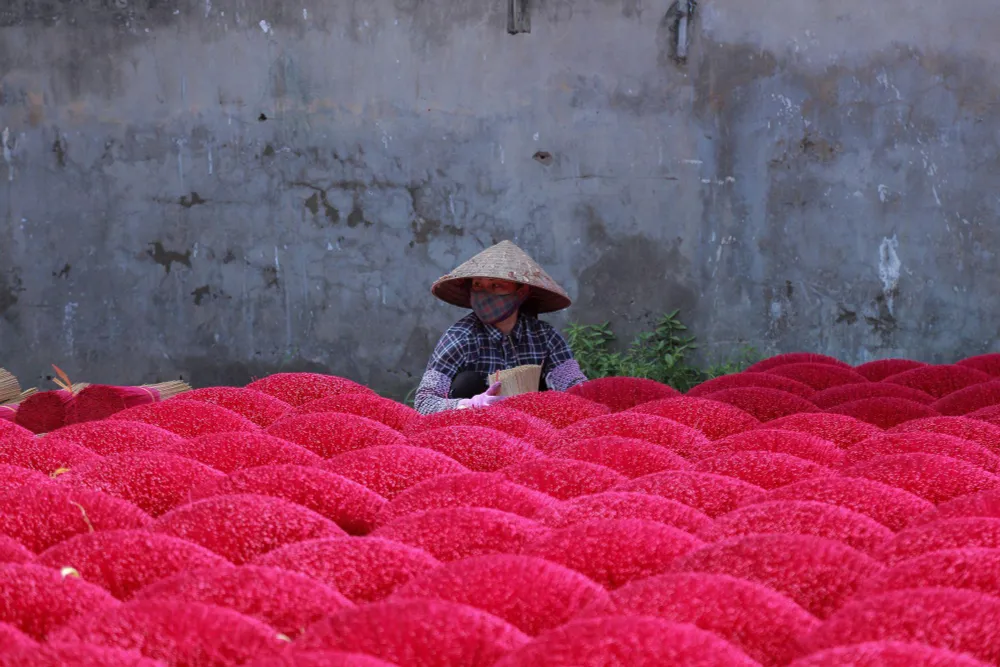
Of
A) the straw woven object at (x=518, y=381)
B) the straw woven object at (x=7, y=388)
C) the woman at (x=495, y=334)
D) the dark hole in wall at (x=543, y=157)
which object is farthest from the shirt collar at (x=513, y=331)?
the straw woven object at (x=7, y=388)

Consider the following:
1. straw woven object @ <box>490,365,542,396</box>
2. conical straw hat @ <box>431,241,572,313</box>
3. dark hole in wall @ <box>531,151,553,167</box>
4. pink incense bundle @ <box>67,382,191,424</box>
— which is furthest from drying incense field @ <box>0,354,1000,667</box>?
dark hole in wall @ <box>531,151,553,167</box>

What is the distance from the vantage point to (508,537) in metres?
0.76

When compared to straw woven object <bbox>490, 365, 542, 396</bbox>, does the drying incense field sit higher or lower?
higher

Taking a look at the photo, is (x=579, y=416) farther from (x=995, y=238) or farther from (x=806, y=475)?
(x=995, y=238)

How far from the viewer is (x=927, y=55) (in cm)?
427

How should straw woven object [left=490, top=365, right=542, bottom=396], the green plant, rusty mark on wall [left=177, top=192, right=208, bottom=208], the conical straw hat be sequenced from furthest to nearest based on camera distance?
rusty mark on wall [left=177, top=192, right=208, bottom=208], the green plant, the conical straw hat, straw woven object [left=490, top=365, right=542, bottom=396]

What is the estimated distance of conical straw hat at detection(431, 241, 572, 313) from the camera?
3256mm

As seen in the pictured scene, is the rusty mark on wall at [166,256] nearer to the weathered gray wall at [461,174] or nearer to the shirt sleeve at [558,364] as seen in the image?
the weathered gray wall at [461,174]

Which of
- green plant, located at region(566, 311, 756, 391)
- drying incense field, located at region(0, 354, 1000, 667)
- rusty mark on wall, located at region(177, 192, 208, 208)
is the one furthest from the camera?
rusty mark on wall, located at region(177, 192, 208, 208)

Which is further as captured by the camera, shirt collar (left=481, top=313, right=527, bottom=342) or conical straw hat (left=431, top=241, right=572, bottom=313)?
shirt collar (left=481, top=313, right=527, bottom=342)

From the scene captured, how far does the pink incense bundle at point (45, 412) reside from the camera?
1420mm

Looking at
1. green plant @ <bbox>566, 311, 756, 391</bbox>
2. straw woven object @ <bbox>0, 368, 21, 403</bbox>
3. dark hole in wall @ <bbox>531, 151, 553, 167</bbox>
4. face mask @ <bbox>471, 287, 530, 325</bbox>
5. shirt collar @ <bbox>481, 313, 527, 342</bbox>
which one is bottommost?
green plant @ <bbox>566, 311, 756, 391</bbox>

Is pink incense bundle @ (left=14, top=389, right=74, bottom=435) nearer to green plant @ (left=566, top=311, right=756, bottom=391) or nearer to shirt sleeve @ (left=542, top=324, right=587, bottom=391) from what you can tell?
shirt sleeve @ (left=542, top=324, right=587, bottom=391)

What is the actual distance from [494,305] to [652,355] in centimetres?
144
